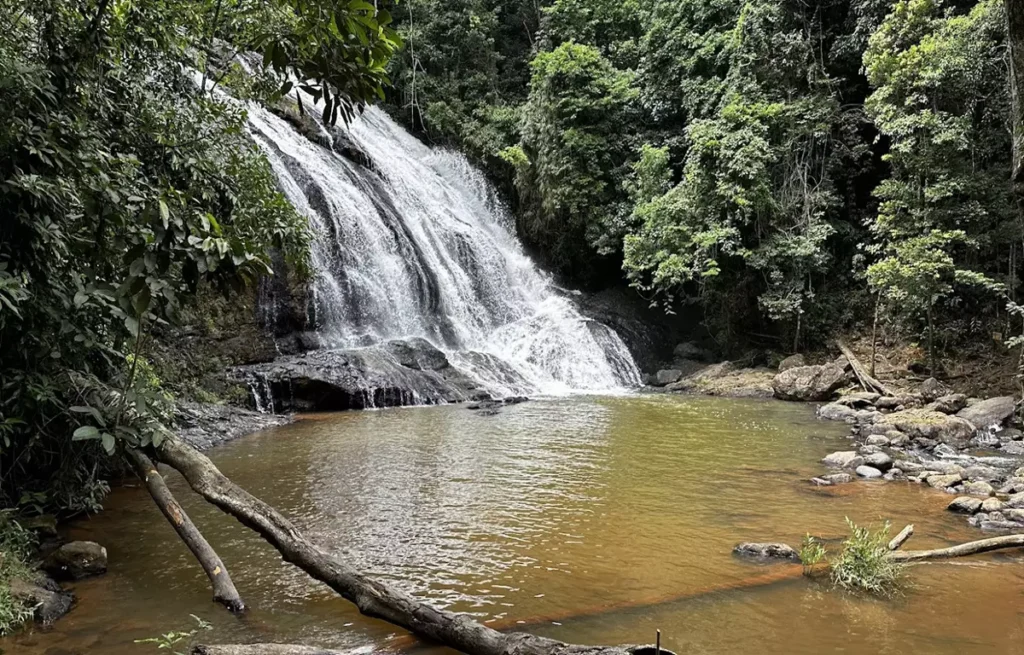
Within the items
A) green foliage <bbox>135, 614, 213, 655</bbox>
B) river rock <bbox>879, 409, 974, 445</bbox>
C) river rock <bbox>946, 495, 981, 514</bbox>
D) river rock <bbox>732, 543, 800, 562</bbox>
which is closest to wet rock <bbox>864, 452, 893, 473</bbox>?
river rock <bbox>946, 495, 981, 514</bbox>

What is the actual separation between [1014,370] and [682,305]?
10.1 metres

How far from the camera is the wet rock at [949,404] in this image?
11227mm

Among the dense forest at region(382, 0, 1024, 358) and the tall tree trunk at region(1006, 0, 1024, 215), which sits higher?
the dense forest at region(382, 0, 1024, 358)

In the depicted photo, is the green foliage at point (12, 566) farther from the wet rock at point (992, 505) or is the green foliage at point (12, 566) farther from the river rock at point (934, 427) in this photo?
the river rock at point (934, 427)

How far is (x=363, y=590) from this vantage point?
338 cm

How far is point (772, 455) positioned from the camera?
332 inches

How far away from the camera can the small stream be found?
3488 mm

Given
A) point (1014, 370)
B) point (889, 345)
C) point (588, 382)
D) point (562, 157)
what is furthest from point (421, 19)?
point (1014, 370)

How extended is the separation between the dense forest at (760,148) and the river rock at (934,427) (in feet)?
10.8

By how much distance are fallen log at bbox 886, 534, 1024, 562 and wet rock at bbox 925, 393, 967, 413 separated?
7642 mm

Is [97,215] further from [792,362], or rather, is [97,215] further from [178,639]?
[792,362]

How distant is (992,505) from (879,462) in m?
1.77

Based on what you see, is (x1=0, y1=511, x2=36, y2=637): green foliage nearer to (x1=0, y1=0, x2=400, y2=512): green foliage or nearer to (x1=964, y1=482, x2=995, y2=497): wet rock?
(x1=0, y1=0, x2=400, y2=512): green foliage

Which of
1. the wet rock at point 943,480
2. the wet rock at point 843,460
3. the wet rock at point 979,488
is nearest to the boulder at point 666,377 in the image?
the wet rock at point 843,460
